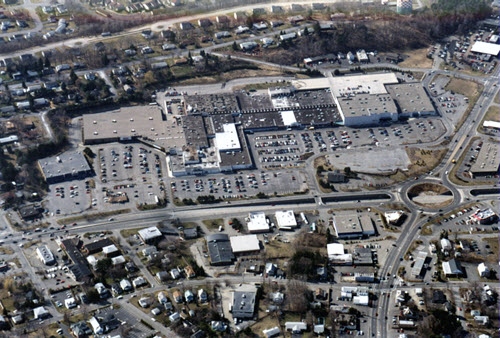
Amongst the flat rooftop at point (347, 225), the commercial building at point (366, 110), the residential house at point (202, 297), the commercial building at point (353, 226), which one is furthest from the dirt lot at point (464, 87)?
the residential house at point (202, 297)

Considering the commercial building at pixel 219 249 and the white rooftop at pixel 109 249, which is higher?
the white rooftop at pixel 109 249

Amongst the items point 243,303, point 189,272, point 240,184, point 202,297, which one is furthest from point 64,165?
point 243,303

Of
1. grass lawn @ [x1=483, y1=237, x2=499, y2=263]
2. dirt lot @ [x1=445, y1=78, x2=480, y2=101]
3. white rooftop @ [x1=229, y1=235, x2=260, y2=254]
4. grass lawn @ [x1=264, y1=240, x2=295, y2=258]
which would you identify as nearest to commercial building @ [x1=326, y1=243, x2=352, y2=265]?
grass lawn @ [x1=264, y1=240, x2=295, y2=258]

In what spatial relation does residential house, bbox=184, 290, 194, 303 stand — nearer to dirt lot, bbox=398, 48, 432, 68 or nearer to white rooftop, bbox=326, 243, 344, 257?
white rooftop, bbox=326, 243, 344, 257

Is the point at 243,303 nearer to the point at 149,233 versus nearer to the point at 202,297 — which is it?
the point at 202,297

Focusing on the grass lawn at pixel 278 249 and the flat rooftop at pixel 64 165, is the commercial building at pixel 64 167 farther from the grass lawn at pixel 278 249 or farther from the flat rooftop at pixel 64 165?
the grass lawn at pixel 278 249

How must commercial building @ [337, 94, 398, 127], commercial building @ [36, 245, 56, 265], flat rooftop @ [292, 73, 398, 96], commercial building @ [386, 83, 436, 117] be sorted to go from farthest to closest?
flat rooftop @ [292, 73, 398, 96] → commercial building @ [386, 83, 436, 117] → commercial building @ [337, 94, 398, 127] → commercial building @ [36, 245, 56, 265]

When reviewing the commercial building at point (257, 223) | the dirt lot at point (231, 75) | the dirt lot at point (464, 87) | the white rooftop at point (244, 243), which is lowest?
the white rooftop at point (244, 243)
